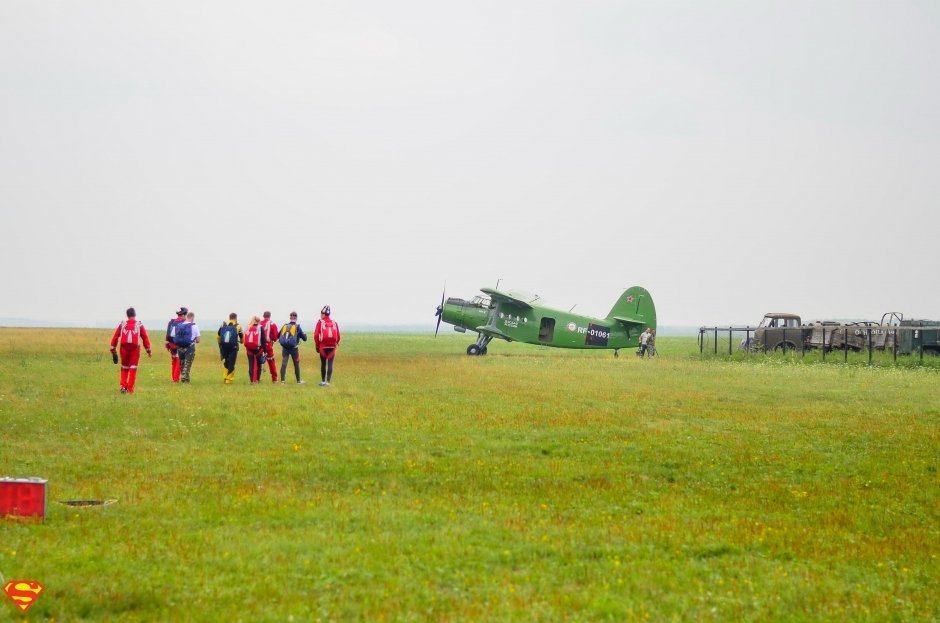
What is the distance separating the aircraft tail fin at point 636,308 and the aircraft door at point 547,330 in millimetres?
3527

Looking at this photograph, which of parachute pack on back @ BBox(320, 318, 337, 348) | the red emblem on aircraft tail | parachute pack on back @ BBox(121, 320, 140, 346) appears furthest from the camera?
parachute pack on back @ BBox(320, 318, 337, 348)

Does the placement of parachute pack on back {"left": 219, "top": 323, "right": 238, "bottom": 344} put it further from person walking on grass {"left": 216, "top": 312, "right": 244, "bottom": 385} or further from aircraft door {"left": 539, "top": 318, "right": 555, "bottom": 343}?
aircraft door {"left": 539, "top": 318, "right": 555, "bottom": 343}

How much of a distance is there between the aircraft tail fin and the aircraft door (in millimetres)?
3527

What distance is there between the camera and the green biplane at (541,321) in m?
49.4

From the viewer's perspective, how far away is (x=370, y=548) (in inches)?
348

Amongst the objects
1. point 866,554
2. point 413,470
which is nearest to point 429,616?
point 866,554

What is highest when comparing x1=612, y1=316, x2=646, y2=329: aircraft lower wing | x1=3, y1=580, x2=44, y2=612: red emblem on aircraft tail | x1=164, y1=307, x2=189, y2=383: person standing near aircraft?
x1=612, y1=316, x2=646, y2=329: aircraft lower wing

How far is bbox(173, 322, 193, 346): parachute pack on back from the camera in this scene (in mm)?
26766

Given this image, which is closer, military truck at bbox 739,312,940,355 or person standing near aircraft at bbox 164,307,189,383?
person standing near aircraft at bbox 164,307,189,383

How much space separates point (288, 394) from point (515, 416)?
22.3 feet

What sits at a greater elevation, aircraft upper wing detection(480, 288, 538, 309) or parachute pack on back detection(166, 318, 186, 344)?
aircraft upper wing detection(480, 288, 538, 309)

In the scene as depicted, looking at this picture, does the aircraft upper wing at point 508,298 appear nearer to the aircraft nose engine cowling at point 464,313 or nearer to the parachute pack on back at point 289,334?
the aircraft nose engine cowling at point 464,313

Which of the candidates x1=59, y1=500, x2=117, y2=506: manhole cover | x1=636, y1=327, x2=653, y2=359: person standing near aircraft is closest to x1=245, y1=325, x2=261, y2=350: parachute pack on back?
x1=59, y1=500, x2=117, y2=506: manhole cover

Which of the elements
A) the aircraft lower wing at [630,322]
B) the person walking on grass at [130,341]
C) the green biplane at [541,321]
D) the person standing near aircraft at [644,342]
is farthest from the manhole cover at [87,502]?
the aircraft lower wing at [630,322]
